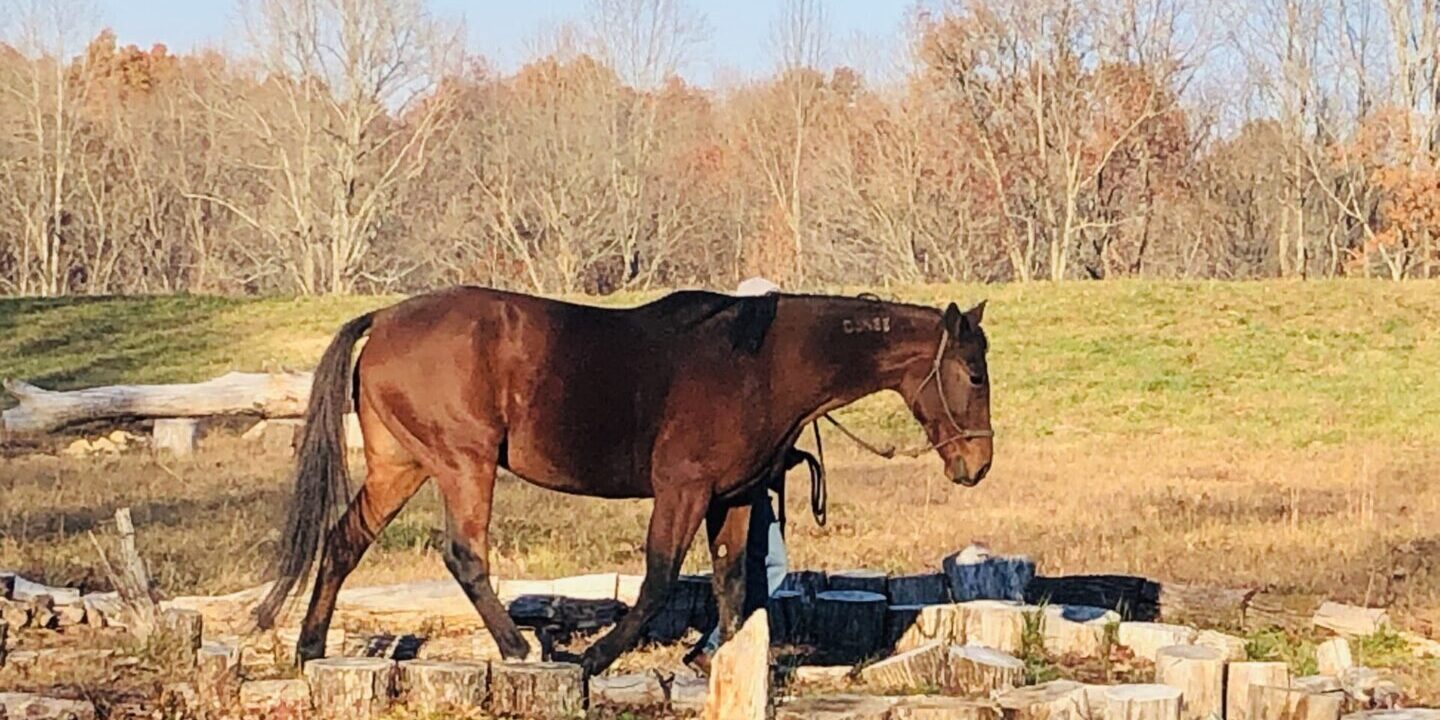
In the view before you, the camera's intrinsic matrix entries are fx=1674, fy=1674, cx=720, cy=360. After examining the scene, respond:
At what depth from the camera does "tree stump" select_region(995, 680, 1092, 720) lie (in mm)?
5848

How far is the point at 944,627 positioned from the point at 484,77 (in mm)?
51324

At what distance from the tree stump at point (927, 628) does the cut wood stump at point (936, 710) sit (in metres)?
2.22

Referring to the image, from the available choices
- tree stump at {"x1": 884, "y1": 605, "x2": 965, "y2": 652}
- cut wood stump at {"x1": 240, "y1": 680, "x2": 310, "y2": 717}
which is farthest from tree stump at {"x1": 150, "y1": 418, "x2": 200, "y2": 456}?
cut wood stump at {"x1": 240, "y1": 680, "x2": 310, "y2": 717}

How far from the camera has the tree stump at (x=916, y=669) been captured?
22.8 ft

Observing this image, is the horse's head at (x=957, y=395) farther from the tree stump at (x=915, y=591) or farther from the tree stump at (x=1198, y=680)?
the tree stump at (x=915, y=591)

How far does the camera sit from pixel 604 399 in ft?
23.3

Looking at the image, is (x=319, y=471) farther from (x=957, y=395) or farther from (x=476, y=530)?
(x=957, y=395)

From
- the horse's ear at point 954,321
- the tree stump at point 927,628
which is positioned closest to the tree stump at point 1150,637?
the tree stump at point 927,628

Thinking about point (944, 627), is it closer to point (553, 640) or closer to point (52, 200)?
point (553, 640)

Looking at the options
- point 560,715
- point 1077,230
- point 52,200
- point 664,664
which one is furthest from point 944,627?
point 52,200

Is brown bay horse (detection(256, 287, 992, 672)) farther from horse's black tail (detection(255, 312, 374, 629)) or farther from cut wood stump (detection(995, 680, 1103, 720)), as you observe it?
cut wood stump (detection(995, 680, 1103, 720))

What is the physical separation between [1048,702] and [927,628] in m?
2.15

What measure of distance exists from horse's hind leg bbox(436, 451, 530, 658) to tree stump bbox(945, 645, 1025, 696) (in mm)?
1770

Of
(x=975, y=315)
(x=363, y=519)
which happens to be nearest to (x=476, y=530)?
(x=363, y=519)
